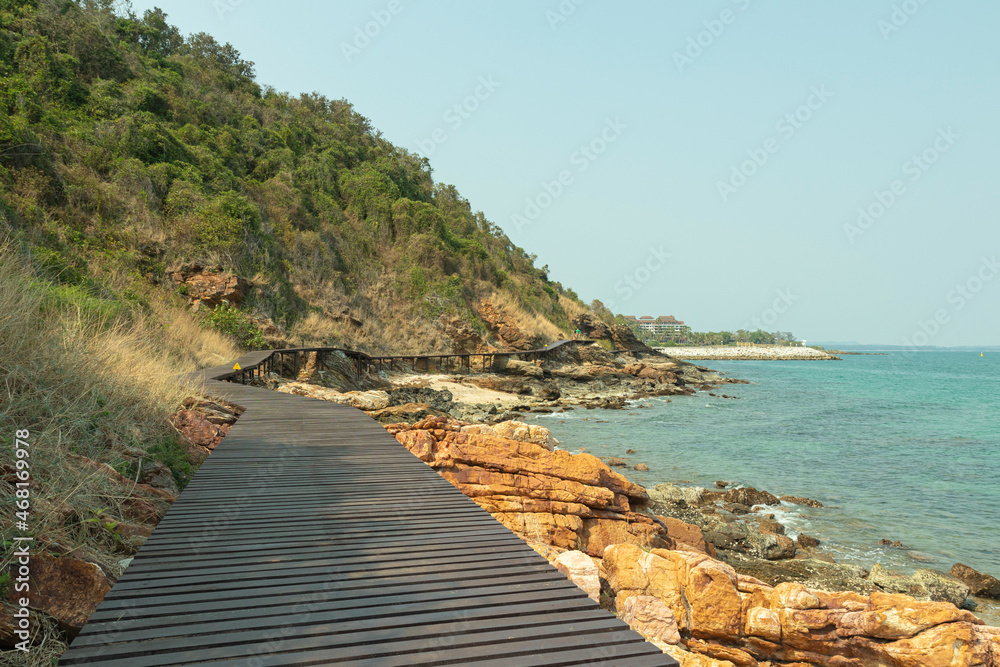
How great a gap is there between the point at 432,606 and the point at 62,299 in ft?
23.0

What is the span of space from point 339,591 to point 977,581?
8.85m

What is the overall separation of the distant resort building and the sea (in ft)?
429

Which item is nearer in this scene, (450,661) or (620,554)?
(450,661)

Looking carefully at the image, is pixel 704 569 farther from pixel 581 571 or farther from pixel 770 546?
pixel 770 546

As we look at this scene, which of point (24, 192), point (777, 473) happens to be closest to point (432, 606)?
point (777, 473)

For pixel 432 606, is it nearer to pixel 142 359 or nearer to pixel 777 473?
pixel 142 359

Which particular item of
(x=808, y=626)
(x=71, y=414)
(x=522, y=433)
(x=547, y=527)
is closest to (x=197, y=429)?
(x=71, y=414)

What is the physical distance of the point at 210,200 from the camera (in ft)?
65.0

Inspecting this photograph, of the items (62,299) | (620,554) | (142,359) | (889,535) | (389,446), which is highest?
(62,299)

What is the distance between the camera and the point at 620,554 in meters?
5.53

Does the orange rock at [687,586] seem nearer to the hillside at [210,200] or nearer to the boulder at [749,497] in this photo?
the boulder at [749,497]

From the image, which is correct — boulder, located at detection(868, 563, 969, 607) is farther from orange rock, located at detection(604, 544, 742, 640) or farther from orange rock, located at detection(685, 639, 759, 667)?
orange rock, located at detection(685, 639, 759, 667)

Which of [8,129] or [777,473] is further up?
[8,129]

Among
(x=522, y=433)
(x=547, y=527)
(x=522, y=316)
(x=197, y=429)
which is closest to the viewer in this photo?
(x=547, y=527)
